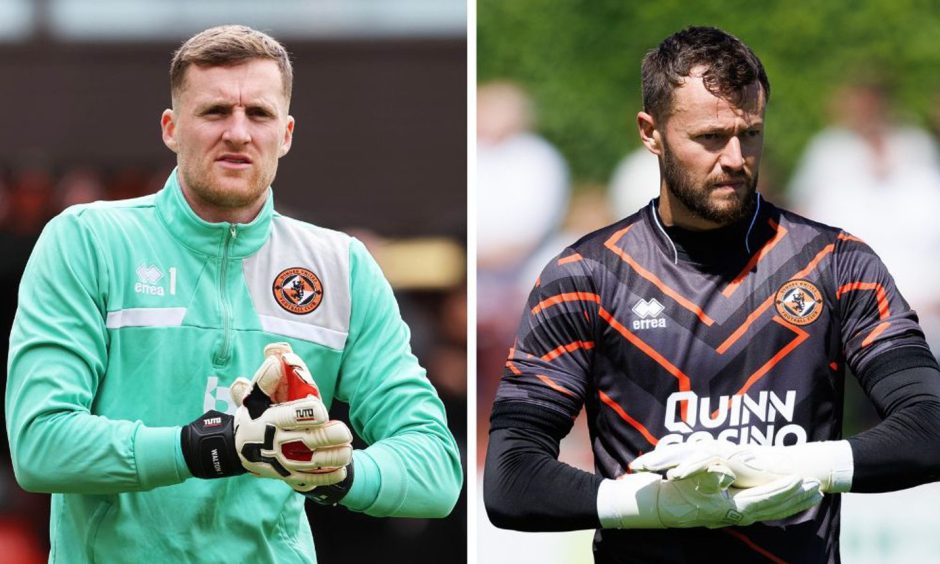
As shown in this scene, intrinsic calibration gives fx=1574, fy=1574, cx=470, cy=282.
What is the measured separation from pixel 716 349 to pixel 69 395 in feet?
5.89

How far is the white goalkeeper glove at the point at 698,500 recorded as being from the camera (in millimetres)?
4035

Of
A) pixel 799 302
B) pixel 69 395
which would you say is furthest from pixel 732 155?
pixel 69 395

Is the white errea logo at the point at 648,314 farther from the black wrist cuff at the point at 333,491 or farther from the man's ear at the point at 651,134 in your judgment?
the black wrist cuff at the point at 333,491

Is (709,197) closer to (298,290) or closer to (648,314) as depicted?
(648,314)

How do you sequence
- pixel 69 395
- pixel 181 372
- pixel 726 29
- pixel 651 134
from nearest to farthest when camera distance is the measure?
pixel 69 395, pixel 181 372, pixel 651 134, pixel 726 29

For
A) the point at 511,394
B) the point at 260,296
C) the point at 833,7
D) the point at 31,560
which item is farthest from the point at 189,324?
the point at 833,7

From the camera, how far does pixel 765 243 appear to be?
4.59 metres

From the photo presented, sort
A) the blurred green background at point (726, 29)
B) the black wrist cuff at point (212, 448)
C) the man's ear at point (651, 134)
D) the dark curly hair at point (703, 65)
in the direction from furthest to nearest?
the blurred green background at point (726, 29)
the man's ear at point (651, 134)
the dark curly hair at point (703, 65)
the black wrist cuff at point (212, 448)

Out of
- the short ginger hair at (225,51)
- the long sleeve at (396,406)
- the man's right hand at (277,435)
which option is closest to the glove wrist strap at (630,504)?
the long sleeve at (396,406)

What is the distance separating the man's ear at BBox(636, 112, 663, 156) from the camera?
4.69 m

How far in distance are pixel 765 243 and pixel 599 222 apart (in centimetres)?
412

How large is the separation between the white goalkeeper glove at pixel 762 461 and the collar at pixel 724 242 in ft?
2.09

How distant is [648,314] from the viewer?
450cm

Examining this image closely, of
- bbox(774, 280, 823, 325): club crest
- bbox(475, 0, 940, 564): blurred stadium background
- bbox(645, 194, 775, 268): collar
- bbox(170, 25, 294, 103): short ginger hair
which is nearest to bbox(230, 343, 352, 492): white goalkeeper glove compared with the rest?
bbox(170, 25, 294, 103): short ginger hair
